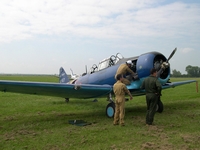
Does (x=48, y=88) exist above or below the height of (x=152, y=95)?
above

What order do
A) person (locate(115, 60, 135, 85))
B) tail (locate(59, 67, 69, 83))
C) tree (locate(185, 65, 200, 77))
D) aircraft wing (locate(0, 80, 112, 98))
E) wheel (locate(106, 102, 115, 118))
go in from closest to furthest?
aircraft wing (locate(0, 80, 112, 98)), person (locate(115, 60, 135, 85)), wheel (locate(106, 102, 115, 118)), tail (locate(59, 67, 69, 83)), tree (locate(185, 65, 200, 77))

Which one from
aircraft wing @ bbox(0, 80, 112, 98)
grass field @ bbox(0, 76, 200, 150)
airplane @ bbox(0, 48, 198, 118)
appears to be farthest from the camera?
airplane @ bbox(0, 48, 198, 118)

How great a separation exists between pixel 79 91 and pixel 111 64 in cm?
199

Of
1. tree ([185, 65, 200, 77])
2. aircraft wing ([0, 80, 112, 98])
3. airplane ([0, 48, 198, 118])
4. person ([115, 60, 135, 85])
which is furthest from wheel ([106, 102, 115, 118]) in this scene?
tree ([185, 65, 200, 77])

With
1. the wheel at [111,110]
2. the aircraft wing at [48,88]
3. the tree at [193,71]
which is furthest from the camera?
the tree at [193,71]

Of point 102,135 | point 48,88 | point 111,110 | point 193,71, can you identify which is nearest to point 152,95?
point 111,110

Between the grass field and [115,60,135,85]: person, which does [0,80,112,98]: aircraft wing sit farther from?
the grass field

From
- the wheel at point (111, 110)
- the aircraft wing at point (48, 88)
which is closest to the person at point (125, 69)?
the aircraft wing at point (48, 88)

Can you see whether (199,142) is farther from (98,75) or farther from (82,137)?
(98,75)

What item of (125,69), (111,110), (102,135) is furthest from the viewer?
(111,110)

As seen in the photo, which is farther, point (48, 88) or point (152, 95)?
point (48, 88)

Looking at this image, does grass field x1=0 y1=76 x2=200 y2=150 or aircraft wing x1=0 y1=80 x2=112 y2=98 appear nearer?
grass field x1=0 y1=76 x2=200 y2=150

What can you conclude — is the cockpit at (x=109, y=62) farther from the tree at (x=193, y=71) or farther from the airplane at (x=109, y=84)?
the tree at (x=193, y=71)

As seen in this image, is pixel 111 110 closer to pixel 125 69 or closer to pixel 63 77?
pixel 125 69
